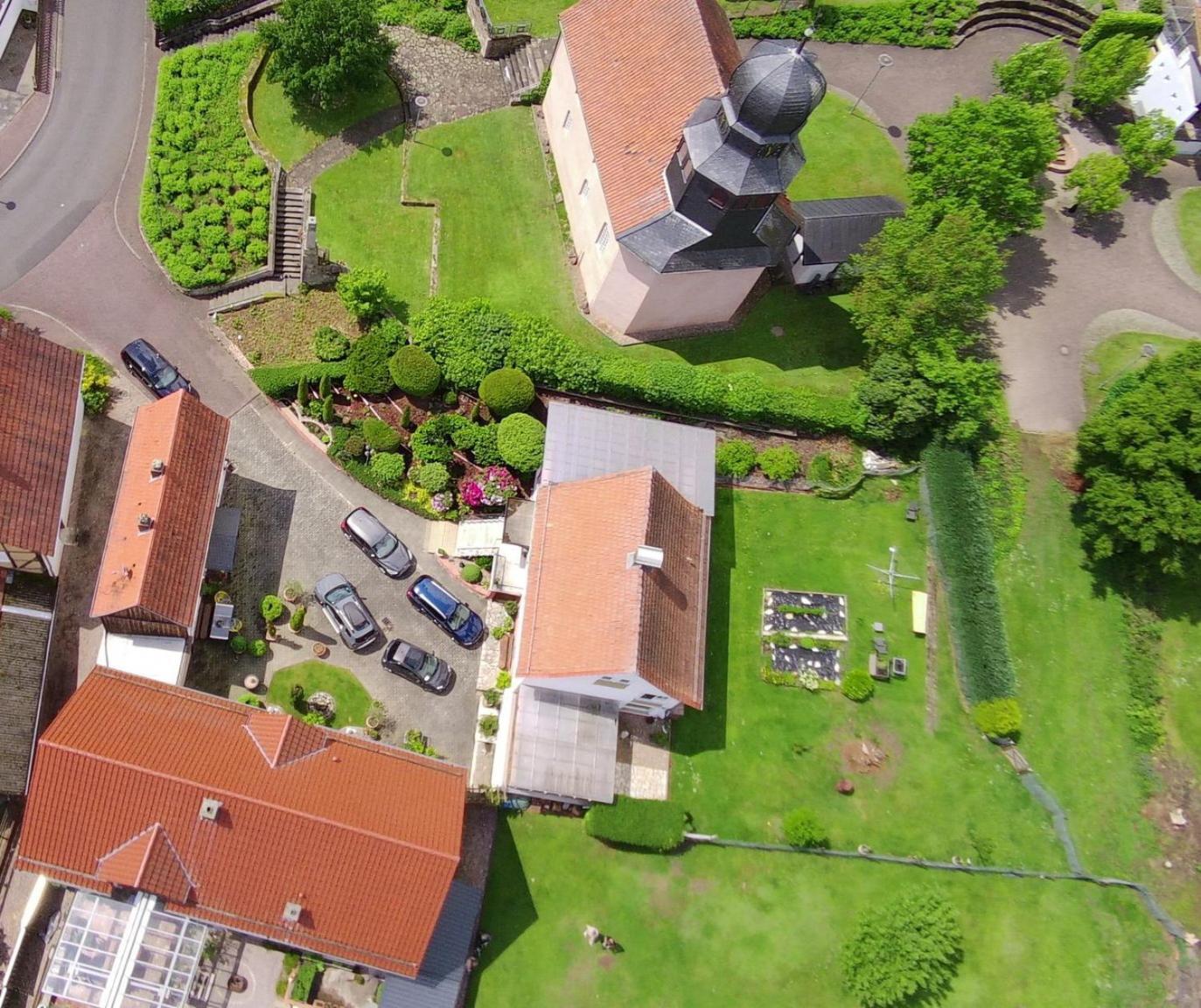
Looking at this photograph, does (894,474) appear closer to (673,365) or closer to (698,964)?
(673,365)

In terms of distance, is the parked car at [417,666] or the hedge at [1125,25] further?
the hedge at [1125,25]

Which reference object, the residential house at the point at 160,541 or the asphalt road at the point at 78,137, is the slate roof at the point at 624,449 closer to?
the residential house at the point at 160,541

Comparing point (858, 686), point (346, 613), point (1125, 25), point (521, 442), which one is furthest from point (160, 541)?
point (1125, 25)

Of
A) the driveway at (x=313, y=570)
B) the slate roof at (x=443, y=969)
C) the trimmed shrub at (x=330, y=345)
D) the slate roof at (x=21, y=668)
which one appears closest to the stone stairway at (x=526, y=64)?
the trimmed shrub at (x=330, y=345)

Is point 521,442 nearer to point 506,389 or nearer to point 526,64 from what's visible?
point 506,389

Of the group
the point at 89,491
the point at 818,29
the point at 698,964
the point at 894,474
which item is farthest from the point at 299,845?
the point at 818,29
